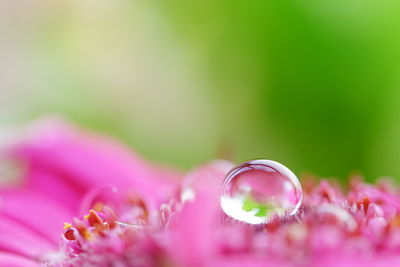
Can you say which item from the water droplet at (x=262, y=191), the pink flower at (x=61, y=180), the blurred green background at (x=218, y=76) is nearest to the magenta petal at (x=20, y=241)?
the pink flower at (x=61, y=180)

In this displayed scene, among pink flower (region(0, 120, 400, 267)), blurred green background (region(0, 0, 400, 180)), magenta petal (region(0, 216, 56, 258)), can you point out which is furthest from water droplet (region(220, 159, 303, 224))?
blurred green background (region(0, 0, 400, 180))

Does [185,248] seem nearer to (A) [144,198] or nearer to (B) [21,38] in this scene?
(A) [144,198]

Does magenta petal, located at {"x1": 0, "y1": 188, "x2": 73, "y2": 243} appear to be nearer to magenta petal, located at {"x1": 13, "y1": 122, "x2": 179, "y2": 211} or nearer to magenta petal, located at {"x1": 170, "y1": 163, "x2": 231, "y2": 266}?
magenta petal, located at {"x1": 13, "y1": 122, "x2": 179, "y2": 211}

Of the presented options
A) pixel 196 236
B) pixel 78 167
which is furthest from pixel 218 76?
pixel 196 236

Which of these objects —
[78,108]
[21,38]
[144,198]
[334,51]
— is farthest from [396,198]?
[21,38]

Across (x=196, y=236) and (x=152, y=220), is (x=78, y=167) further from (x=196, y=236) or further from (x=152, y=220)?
(x=196, y=236)

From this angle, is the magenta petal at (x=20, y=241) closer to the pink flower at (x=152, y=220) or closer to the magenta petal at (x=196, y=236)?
the pink flower at (x=152, y=220)
